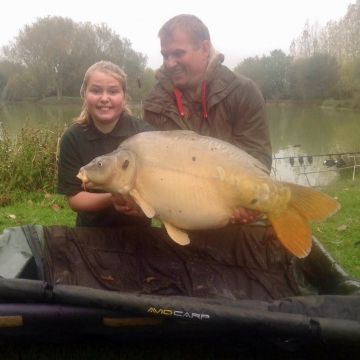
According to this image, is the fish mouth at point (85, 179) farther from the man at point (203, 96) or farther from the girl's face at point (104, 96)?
the man at point (203, 96)

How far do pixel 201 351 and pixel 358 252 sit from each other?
1.37 meters

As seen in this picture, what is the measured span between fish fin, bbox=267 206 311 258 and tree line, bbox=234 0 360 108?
22.9 metres

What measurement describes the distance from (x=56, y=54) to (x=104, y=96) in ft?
57.4

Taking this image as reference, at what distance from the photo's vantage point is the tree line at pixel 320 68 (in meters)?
24.6

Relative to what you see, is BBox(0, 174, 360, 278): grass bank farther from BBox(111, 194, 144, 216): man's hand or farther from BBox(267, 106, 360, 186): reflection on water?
BBox(267, 106, 360, 186): reflection on water

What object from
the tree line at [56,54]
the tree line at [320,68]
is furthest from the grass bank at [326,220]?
the tree line at [320,68]

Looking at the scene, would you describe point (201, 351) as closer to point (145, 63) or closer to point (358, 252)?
point (358, 252)

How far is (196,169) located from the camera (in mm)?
1332

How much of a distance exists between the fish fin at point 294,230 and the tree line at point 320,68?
2286 cm

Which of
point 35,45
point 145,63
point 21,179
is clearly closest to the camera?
point 21,179

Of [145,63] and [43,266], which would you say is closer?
[43,266]

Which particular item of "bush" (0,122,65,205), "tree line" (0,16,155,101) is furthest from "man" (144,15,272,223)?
"tree line" (0,16,155,101)

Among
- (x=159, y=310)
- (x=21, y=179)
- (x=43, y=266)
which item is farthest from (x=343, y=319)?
(x=21, y=179)

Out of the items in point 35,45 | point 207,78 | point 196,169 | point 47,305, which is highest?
point 35,45
